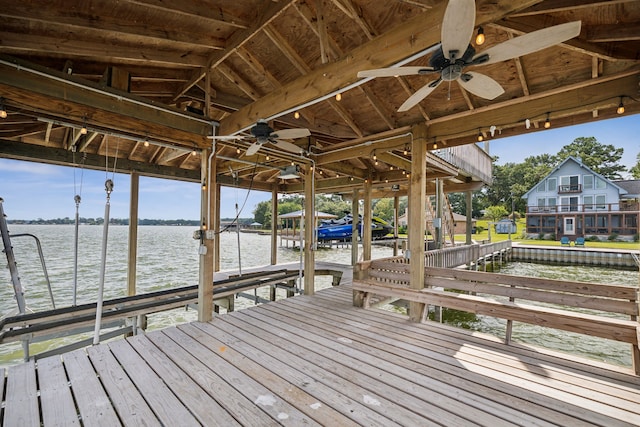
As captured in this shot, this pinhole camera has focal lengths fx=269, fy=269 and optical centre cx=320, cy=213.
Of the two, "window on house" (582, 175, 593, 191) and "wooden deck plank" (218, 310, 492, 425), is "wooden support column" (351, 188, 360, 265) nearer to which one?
"wooden deck plank" (218, 310, 492, 425)

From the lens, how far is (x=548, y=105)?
338cm

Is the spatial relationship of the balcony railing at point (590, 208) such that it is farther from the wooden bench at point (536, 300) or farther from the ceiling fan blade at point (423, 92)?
the ceiling fan blade at point (423, 92)

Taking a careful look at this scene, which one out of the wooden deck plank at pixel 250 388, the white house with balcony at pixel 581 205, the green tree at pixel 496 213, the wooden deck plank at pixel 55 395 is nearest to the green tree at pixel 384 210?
the green tree at pixel 496 213

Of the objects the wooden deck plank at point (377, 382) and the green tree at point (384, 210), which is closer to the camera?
the wooden deck plank at point (377, 382)

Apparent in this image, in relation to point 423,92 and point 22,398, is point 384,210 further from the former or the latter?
point 22,398

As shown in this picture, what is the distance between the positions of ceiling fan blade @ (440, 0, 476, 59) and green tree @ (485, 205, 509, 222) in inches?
1262

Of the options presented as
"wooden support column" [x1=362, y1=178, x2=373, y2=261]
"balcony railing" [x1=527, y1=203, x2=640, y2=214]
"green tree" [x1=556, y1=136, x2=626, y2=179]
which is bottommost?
"wooden support column" [x1=362, y1=178, x2=373, y2=261]

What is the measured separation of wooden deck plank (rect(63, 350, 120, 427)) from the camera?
188 cm

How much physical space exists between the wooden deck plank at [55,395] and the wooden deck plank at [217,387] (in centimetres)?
79

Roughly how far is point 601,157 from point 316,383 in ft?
131

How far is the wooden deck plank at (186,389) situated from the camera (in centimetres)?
190

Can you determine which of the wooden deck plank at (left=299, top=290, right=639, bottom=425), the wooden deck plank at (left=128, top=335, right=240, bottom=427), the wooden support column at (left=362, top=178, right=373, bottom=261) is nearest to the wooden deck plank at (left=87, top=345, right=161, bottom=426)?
the wooden deck plank at (left=128, top=335, right=240, bottom=427)

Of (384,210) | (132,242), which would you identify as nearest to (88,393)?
(132,242)

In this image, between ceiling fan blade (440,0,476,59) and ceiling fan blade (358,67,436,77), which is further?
ceiling fan blade (358,67,436,77)
